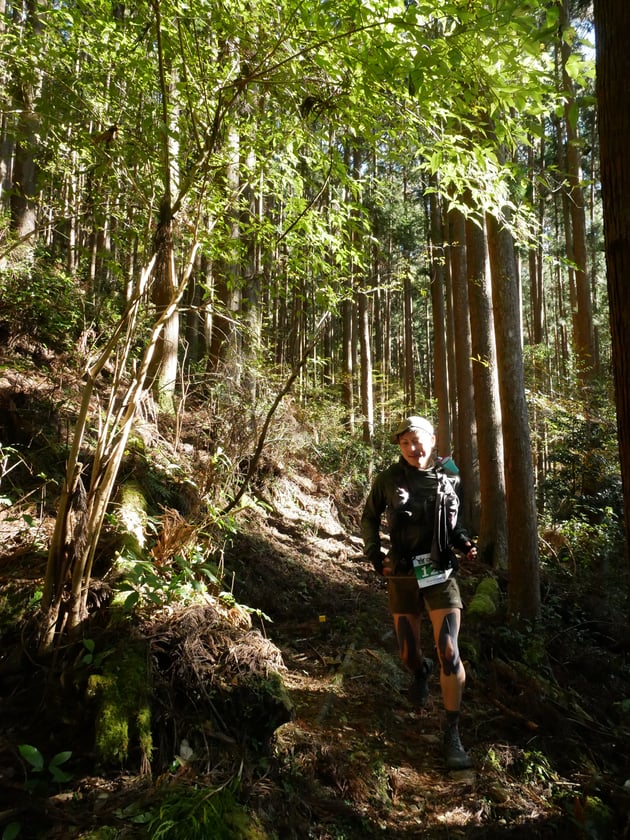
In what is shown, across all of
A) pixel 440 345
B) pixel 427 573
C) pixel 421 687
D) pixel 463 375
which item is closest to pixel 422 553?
pixel 427 573

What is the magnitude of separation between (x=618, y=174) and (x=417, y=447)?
2675 mm

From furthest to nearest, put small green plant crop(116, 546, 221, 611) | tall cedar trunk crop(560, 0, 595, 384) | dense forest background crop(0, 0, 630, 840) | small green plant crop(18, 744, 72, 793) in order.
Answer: tall cedar trunk crop(560, 0, 595, 384)
small green plant crop(116, 546, 221, 611)
dense forest background crop(0, 0, 630, 840)
small green plant crop(18, 744, 72, 793)

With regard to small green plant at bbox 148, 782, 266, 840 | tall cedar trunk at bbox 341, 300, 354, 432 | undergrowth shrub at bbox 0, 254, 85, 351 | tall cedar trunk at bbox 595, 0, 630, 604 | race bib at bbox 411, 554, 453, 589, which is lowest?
small green plant at bbox 148, 782, 266, 840

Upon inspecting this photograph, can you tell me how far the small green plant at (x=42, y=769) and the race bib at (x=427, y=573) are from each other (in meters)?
2.50

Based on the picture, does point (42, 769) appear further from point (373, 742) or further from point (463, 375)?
point (463, 375)

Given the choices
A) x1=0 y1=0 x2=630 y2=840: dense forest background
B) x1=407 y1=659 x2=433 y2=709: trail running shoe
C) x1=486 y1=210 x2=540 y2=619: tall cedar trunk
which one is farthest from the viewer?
x1=486 y1=210 x2=540 y2=619: tall cedar trunk

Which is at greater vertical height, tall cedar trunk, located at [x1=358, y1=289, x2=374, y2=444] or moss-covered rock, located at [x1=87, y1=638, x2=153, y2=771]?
tall cedar trunk, located at [x1=358, y1=289, x2=374, y2=444]

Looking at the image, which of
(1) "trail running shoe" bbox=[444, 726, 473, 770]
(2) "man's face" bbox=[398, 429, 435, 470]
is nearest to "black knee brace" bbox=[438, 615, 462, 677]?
(1) "trail running shoe" bbox=[444, 726, 473, 770]

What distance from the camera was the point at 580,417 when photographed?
11211mm

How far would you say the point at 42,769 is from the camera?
2.10m

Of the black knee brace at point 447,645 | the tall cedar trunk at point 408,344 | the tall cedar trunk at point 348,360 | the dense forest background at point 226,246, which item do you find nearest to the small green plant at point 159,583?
the dense forest background at point 226,246

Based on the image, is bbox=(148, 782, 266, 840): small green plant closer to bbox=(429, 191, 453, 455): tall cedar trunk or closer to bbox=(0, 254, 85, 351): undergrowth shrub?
bbox=(0, 254, 85, 351): undergrowth shrub

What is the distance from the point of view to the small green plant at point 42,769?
2039 millimetres

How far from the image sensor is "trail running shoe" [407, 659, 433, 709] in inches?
165
